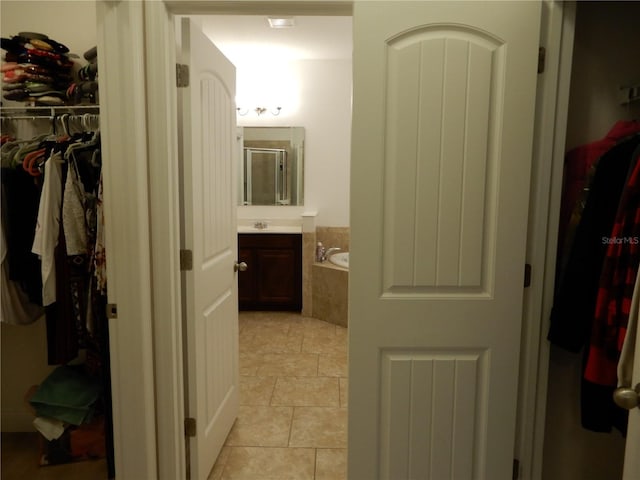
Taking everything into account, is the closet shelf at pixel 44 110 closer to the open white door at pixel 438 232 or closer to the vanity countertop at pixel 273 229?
the open white door at pixel 438 232

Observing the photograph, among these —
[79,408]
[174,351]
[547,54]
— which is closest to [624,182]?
[547,54]

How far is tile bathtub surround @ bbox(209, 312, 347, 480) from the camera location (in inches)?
80.5

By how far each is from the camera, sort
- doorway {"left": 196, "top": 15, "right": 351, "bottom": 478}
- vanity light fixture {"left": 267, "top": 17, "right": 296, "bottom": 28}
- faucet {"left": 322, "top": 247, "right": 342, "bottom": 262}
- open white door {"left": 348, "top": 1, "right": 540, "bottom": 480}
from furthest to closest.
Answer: faucet {"left": 322, "top": 247, "right": 342, "bottom": 262} → vanity light fixture {"left": 267, "top": 17, "right": 296, "bottom": 28} → doorway {"left": 196, "top": 15, "right": 351, "bottom": 478} → open white door {"left": 348, "top": 1, "right": 540, "bottom": 480}

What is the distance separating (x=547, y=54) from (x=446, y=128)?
42cm

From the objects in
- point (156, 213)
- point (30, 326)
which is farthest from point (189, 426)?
point (30, 326)

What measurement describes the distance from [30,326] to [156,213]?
4.03 feet

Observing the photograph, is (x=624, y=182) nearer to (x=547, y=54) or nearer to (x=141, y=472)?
(x=547, y=54)

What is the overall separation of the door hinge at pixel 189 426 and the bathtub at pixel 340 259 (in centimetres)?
272

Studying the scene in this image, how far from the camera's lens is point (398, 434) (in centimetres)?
153

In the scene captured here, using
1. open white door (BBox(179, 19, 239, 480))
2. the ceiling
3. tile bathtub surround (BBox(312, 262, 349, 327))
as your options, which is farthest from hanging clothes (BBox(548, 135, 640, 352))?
tile bathtub surround (BBox(312, 262, 349, 327))

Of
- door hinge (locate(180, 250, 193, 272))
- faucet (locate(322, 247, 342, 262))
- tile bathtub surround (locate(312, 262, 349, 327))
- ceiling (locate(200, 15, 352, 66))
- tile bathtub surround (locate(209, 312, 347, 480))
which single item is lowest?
tile bathtub surround (locate(209, 312, 347, 480))

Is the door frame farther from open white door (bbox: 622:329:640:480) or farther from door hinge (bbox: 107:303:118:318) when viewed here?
open white door (bbox: 622:329:640:480)

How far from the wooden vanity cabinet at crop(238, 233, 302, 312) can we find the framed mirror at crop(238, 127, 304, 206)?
64cm

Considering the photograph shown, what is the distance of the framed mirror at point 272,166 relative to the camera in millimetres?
4695
